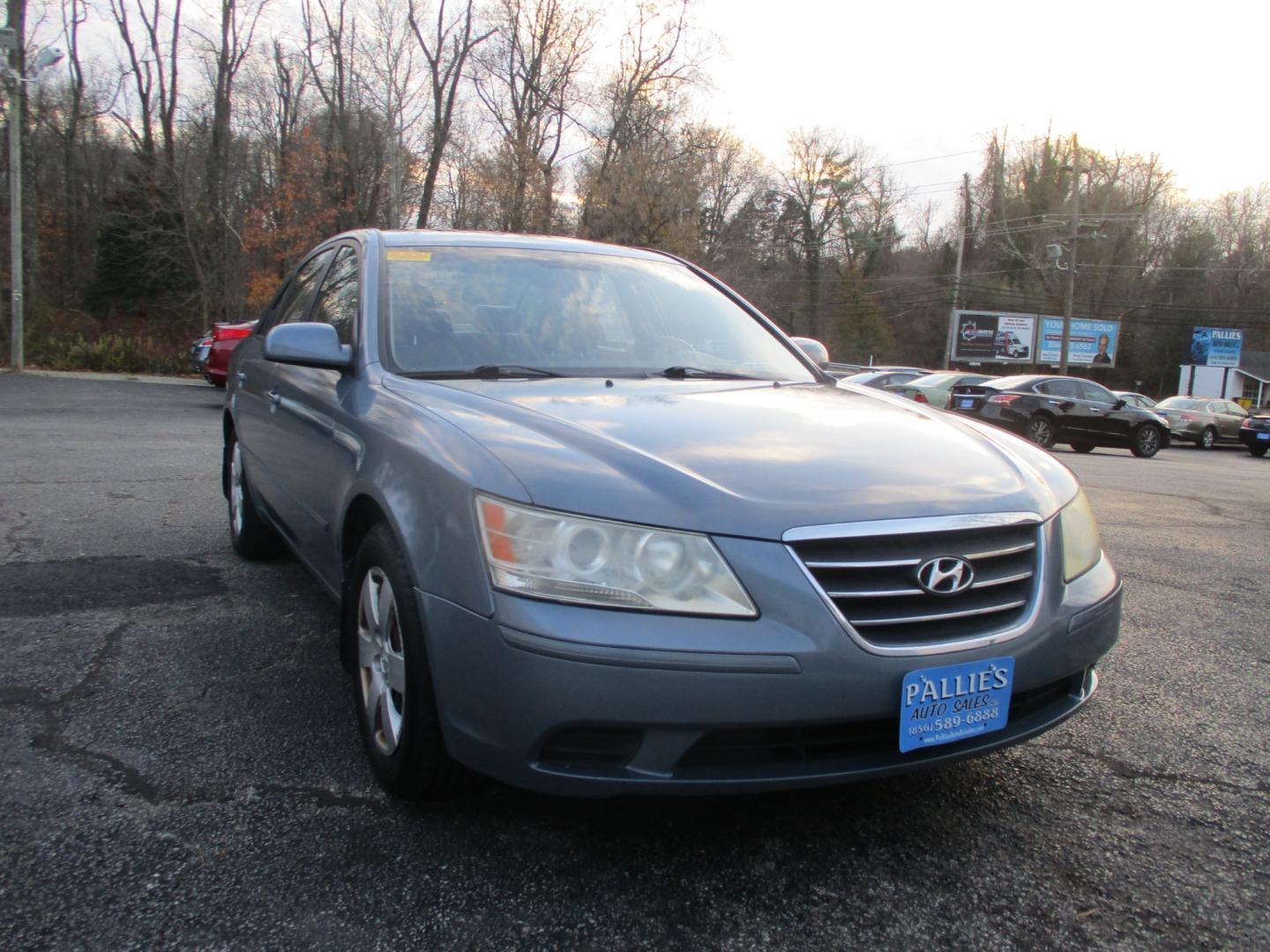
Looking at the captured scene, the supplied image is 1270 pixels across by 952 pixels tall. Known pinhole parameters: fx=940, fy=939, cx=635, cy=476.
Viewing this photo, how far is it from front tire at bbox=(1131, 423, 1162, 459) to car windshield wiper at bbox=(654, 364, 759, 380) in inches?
707

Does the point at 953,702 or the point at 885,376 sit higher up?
the point at 885,376

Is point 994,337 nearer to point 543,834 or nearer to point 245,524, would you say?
point 245,524

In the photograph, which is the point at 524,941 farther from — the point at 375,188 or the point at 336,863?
the point at 375,188

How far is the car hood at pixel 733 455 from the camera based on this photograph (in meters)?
1.97

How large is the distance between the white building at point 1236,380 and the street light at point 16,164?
50.1 metres

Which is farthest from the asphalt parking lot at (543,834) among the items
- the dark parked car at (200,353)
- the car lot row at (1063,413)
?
the dark parked car at (200,353)

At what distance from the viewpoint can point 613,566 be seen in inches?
74.4

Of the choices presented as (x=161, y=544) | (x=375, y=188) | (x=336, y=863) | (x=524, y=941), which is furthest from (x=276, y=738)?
(x=375, y=188)

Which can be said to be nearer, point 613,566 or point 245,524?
point 613,566

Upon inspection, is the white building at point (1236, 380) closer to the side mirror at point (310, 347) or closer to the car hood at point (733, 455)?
the car hood at point (733, 455)

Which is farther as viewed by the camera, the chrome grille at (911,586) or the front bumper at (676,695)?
the chrome grille at (911,586)

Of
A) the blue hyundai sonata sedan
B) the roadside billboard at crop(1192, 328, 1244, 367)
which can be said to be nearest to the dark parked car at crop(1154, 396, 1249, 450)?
the blue hyundai sonata sedan

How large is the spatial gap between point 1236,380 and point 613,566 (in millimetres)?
59822

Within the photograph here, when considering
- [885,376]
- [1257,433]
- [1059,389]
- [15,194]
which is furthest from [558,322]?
[1257,433]
